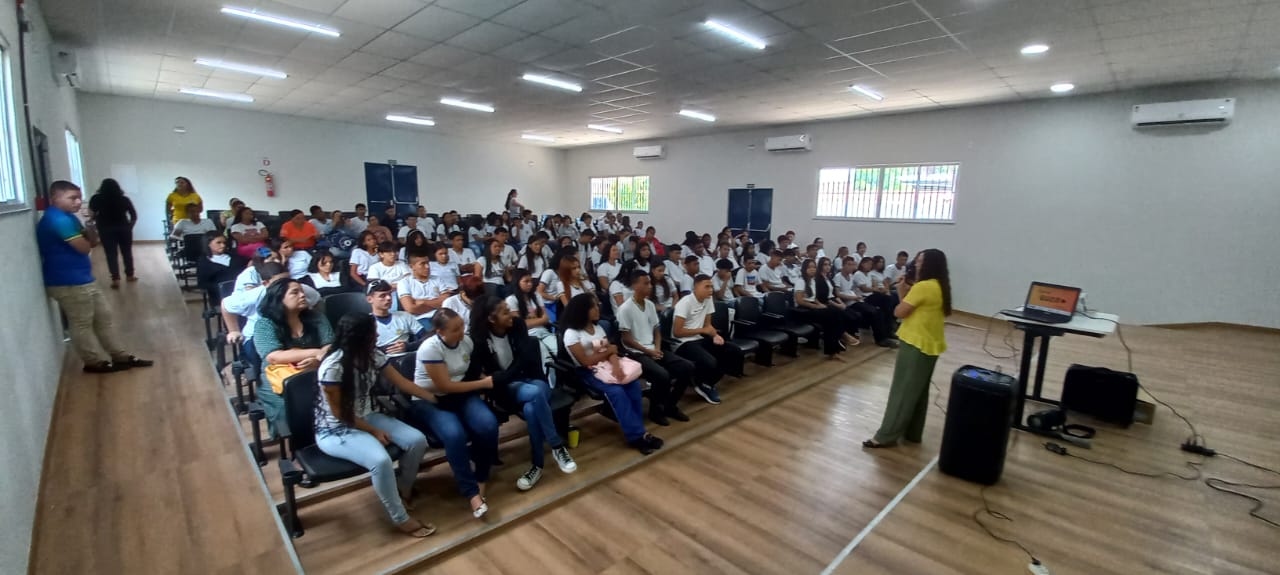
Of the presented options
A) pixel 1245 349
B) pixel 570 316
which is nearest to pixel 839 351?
pixel 570 316

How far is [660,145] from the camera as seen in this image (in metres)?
13.0

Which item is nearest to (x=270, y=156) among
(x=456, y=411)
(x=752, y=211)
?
(x=752, y=211)

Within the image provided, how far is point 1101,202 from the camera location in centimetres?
726

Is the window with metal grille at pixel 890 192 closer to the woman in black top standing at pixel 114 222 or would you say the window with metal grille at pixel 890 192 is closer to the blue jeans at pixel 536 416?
the blue jeans at pixel 536 416

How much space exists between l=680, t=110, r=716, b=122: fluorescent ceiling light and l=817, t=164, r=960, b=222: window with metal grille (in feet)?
8.18

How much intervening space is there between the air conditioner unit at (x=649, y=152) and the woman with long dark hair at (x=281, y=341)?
10835 millimetres

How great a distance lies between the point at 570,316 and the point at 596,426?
3.12ft

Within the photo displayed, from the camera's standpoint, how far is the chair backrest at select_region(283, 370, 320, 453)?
98.7 inches

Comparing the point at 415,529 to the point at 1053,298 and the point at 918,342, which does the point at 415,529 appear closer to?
the point at 918,342

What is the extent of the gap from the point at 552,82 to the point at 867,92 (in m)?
4.57

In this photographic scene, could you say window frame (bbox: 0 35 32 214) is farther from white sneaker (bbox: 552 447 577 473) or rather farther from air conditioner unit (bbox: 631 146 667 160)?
air conditioner unit (bbox: 631 146 667 160)

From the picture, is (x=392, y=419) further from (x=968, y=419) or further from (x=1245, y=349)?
(x=1245, y=349)

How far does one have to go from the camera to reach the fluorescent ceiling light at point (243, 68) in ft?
21.7

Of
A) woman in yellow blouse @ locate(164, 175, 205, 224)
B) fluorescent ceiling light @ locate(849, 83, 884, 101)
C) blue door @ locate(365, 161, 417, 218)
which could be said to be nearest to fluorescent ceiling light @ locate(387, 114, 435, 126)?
blue door @ locate(365, 161, 417, 218)
